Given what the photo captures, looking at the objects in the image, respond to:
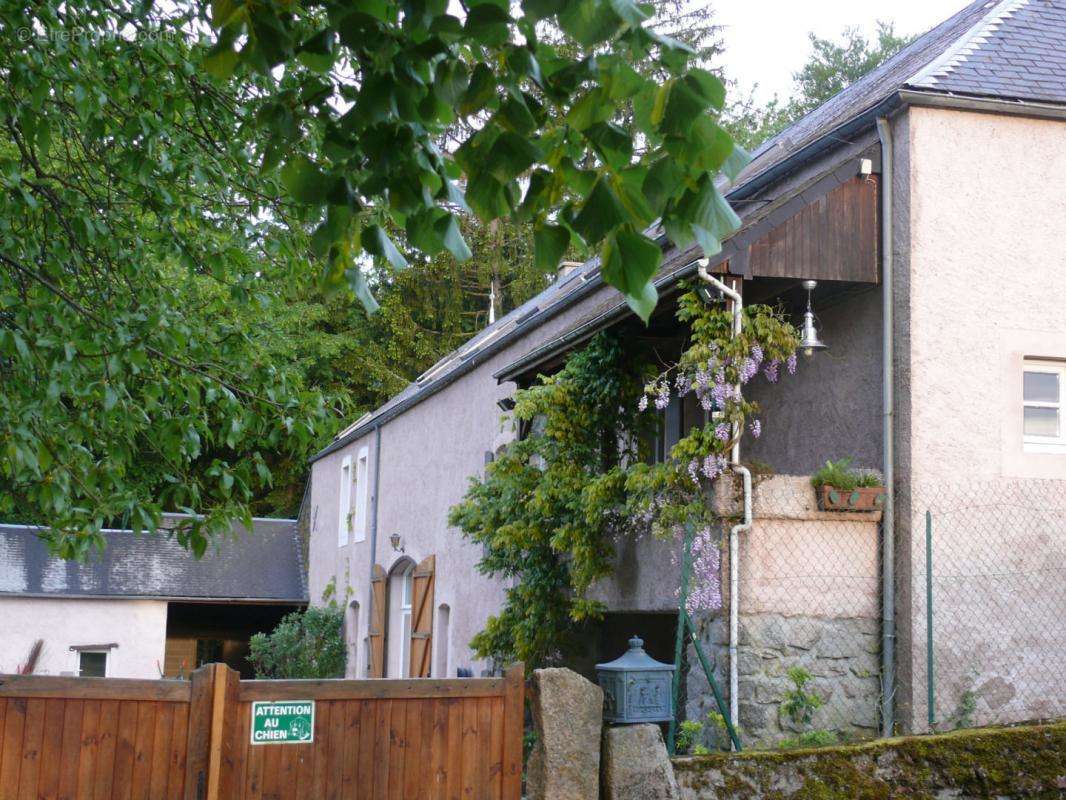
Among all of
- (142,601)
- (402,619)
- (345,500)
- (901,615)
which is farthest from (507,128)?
(142,601)

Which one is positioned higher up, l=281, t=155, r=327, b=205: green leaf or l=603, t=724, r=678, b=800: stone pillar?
l=281, t=155, r=327, b=205: green leaf

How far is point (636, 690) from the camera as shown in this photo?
7.64 meters

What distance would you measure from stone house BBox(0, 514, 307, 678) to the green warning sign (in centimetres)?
1571

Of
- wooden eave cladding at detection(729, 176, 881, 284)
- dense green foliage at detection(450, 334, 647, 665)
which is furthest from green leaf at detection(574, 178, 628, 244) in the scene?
dense green foliage at detection(450, 334, 647, 665)

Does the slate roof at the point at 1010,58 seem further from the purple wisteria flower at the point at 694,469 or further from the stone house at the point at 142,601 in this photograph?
the stone house at the point at 142,601

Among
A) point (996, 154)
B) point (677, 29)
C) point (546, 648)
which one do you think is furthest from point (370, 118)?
point (677, 29)

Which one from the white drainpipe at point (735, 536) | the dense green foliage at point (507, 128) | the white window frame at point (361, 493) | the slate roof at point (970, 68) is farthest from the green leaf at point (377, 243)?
the white window frame at point (361, 493)

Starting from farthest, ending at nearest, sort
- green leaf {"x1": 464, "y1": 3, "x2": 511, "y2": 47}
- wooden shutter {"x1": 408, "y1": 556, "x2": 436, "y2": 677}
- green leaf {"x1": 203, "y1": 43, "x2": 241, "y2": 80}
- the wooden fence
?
wooden shutter {"x1": 408, "y1": 556, "x2": 436, "y2": 677}, the wooden fence, green leaf {"x1": 203, "y1": 43, "x2": 241, "y2": 80}, green leaf {"x1": 464, "y1": 3, "x2": 511, "y2": 47}

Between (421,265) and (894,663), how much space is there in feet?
85.8

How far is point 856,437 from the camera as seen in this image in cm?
1004

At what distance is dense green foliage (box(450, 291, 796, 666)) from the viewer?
9375 millimetres

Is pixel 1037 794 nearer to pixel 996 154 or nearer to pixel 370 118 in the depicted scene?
pixel 996 154

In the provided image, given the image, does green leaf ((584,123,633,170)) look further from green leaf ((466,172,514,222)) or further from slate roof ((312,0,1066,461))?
slate roof ((312,0,1066,461))

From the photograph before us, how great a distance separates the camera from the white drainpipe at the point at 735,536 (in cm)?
876
